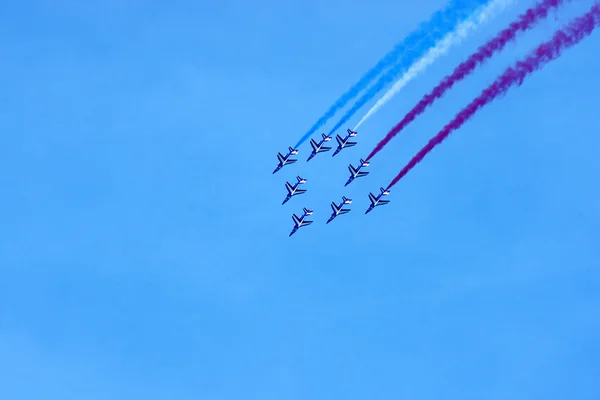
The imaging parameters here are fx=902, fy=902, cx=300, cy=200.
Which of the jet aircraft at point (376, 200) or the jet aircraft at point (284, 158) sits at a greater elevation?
the jet aircraft at point (284, 158)

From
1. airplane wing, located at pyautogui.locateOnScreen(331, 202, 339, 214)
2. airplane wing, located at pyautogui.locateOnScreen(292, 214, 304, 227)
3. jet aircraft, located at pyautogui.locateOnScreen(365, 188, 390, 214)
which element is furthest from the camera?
airplane wing, located at pyautogui.locateOnScreen(292, 214, 304, 227)

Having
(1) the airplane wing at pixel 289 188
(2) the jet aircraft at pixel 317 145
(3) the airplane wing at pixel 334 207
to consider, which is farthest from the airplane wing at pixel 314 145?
(3) the airplane wing at pixel 334 207

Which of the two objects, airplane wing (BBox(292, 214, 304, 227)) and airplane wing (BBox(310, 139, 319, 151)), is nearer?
airplane wing (BBox(310, 139, 319, 151))

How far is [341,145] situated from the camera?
56281 mm

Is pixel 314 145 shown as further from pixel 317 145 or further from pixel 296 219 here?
pixel 296 219

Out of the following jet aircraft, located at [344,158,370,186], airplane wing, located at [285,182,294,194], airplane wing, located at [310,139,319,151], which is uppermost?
airplane wing, located at [310,139,319,151]

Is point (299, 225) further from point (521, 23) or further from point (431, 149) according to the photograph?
point (521, 23)

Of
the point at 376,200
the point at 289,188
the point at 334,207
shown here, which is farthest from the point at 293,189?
the point at 376,200

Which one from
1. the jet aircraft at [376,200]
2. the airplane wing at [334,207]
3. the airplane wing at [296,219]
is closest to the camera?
the jet aircraft at [376,200]

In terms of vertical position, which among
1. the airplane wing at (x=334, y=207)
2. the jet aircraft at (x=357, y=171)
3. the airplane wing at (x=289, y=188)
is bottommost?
the airplane wing at (x=334, y=207)

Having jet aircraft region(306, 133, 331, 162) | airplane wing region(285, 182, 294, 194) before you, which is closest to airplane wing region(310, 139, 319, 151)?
jet aircraft region(306, 133, 331, 162)

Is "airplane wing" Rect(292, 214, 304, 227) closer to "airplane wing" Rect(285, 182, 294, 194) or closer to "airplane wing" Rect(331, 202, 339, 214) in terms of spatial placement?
"airplane wing" Rect(285, 182, 294, 194)

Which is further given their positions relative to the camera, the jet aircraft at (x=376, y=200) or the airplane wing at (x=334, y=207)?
the airplane wing at (x=334, y=207)

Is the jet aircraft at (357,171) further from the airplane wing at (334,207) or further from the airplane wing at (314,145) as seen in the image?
the airplane wing at (314,145)
